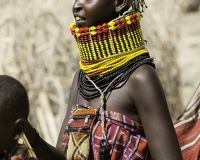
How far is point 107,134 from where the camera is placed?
2.70 meters

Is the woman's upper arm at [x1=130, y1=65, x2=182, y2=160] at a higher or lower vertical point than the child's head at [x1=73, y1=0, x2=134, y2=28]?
lower

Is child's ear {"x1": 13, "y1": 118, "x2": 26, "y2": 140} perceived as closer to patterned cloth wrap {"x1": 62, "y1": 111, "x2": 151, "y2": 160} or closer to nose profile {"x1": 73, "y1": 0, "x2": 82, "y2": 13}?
patterned cloth wrap {"x1": 62, "y1": 111, "x2": 151, "y2": 160}

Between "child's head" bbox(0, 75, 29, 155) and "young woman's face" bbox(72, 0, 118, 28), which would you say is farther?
"young woman's face" bbox(72, 0, 118, 28)

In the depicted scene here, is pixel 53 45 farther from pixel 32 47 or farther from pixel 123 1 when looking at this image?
pixel 123 1

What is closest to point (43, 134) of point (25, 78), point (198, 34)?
point (25, 78)

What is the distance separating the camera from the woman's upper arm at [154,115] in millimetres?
2643

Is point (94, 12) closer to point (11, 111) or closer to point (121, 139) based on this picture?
point (121, 139)

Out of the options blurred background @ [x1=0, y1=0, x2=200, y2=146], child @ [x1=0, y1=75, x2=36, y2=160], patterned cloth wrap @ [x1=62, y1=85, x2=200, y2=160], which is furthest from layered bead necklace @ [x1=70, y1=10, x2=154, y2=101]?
blurred background @ [x1=0, y1=0, x2=200, y2=146]

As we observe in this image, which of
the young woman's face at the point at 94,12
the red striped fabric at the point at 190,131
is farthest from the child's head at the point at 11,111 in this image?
the red striped fabric at the point at 190,131

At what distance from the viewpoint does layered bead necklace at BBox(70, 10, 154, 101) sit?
2742mm

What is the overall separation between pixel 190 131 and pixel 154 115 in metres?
0.75

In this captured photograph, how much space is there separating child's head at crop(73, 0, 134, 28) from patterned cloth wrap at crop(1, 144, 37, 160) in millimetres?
824

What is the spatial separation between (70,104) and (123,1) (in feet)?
2.28

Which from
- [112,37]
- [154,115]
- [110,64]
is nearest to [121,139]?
[154,115]
